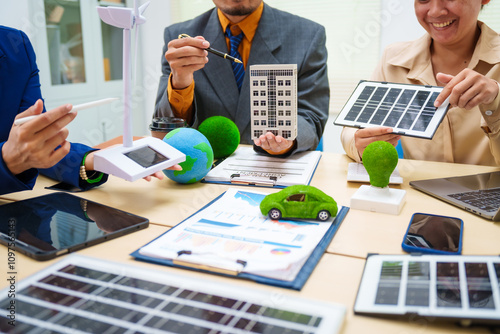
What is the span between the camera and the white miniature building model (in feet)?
3.70

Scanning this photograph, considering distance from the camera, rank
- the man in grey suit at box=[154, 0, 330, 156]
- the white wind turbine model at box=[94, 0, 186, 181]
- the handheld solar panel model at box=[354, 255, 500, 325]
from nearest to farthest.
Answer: the handheld solar panel model at box=[354, 255, 500, 325], the white wind turbine model at box=[94, 0, 186, 181], the man in grey suit at box=[154, 0, 330, 156]

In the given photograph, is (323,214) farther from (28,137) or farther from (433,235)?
(28,137)

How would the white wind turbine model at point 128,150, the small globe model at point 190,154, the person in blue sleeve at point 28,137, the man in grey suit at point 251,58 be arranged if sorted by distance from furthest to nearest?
the man in grey suit at point 251,58 < the small globe model at point 190,154 < the white wind turbine model at point 128,150 < the person in blue sleeve at point 28,137

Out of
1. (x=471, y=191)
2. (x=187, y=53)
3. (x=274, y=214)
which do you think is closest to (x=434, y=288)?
(x=274, y=214)

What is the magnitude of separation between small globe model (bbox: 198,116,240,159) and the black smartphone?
61cm

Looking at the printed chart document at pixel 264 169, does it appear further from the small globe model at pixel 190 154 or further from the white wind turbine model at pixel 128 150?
the white wind turbine model at pixel 128 150

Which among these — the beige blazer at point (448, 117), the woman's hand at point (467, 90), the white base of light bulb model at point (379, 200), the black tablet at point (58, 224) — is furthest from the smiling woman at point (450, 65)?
the black tablet at point (58, 224)

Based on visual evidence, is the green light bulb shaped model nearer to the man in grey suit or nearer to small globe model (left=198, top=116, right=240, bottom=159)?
small globe model (left=198, top=116, right=240, bottom=159)

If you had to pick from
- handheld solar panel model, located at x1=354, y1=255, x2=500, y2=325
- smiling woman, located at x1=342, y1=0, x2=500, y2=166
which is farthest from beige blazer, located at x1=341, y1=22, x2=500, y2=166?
handheld solar panel model, located at x1=354, y1=255, x2=500, y2=325

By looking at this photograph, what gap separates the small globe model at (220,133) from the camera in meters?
1.25

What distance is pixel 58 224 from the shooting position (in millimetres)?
788

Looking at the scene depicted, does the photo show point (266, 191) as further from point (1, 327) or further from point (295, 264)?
point (1, 327)

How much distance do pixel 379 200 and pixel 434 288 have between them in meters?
0.35

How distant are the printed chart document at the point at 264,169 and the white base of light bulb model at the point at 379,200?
18 cm
